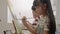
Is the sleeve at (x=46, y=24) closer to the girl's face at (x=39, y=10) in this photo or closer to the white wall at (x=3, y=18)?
the girl's face at (x=39, y=10)

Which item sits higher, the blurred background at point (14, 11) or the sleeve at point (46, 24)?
the blurred background at point (14, 11)

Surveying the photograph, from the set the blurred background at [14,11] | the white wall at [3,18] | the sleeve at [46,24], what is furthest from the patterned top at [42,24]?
the white wall at [3,18]

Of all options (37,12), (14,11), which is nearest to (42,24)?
(37,12)

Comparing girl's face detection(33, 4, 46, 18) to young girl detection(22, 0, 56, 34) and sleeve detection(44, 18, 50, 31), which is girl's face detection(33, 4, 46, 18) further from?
sleeve detection(44, 18, 50, 31)

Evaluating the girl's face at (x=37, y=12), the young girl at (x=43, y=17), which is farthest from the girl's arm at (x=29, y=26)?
the girl's face at (x=37, y=12)

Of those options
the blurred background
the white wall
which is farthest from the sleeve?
the white wall

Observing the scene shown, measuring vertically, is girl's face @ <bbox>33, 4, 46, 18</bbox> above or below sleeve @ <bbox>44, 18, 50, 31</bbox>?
above

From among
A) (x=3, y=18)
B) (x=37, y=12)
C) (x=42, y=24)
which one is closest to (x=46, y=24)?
(x=42, y=24)

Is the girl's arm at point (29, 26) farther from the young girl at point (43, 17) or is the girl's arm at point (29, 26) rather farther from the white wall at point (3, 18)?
the white wall at point (3, 18)

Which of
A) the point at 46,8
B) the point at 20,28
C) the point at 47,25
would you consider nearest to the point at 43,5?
the point at 46,8

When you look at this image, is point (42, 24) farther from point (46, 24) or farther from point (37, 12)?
point (37, 12)

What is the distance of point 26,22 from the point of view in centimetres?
185

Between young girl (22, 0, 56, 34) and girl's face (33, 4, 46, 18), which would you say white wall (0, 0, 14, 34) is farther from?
girl's face (33, 4, 46, 18)

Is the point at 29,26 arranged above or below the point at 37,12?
below
